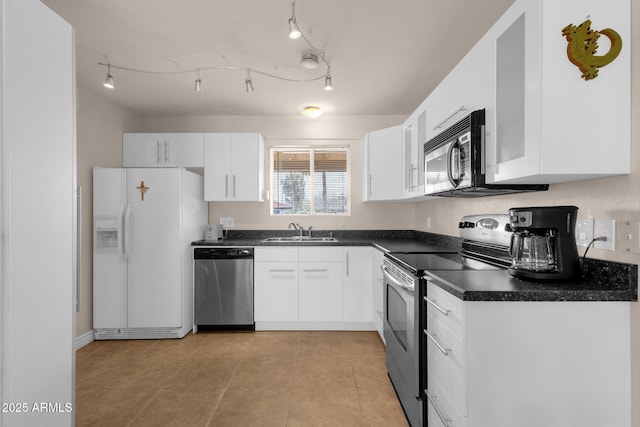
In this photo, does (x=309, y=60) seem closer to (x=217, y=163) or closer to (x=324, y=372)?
(x=217, y=163)

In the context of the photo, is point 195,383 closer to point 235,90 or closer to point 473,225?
point 473,225

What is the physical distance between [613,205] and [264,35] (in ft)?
7.25

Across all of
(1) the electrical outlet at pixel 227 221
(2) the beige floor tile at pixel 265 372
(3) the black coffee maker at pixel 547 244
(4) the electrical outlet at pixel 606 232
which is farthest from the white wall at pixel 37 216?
(1) the electrical outlet at pixel 227 221

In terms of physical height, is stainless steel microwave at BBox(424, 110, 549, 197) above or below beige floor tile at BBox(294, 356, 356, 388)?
above

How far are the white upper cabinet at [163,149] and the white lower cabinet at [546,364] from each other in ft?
11.1

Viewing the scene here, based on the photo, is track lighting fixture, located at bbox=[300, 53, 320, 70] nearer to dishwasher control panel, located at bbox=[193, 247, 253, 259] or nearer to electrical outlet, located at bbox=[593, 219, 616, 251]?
dishwasher control panel, located at bbox=[193, 247, 253, 259]

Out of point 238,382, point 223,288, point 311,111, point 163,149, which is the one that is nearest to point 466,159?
point 238,382

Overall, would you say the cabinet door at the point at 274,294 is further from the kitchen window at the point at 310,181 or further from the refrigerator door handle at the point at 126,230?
the refrigerator door handle at the point at 126,230

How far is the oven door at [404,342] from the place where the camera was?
1751 millimetres

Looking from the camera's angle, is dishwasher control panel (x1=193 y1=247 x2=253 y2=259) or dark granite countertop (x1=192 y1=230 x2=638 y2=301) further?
dishwasher control panel (x1=193 y1=247 x2=253 y2=259)

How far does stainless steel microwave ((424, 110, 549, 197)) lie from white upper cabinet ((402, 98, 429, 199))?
48cm

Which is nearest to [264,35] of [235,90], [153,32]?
[153,32]

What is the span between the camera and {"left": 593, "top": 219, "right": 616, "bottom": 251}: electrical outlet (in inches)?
50.0

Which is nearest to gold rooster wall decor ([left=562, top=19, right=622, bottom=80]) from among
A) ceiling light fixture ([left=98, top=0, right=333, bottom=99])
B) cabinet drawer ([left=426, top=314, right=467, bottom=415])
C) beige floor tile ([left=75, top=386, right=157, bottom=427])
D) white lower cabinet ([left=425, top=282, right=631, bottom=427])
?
white lower cabinet ([left=425, top=282, right=631, bottom=427])
